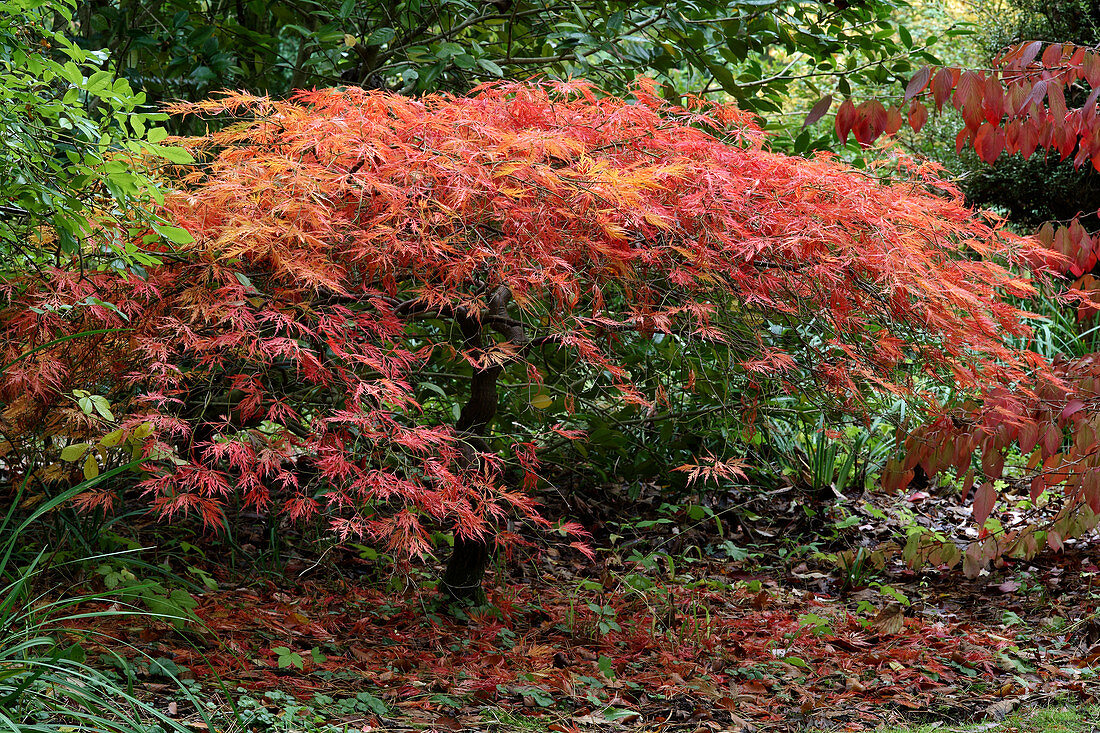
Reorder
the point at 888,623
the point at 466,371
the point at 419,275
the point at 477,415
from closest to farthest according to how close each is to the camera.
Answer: the point at 419,275
the point at 477,415
the point at 888,623
the point at 466,371

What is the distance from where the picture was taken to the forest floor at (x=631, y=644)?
2.79 metres

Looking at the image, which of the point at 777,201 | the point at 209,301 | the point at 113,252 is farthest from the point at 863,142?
the point at 113,252

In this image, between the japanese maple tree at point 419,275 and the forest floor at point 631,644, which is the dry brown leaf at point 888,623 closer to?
the forest floor at point 631,644

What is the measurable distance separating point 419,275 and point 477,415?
0.82 meters

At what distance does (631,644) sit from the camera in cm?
352

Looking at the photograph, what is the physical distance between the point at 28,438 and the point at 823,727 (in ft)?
8.92

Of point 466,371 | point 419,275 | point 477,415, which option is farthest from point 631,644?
point 419,275

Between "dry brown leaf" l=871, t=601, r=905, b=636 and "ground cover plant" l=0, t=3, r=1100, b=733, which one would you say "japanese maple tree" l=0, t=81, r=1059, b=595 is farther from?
"dry brown leaf" l=871, t=601, r=905, b=636

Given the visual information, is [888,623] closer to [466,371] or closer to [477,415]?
[477,415]

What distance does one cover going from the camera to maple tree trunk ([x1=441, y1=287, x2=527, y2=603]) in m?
3.16

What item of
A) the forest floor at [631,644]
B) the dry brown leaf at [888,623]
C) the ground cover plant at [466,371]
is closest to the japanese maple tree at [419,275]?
the ground cover plant at [466,371]

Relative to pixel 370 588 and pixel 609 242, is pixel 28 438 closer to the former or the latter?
pixel 370 588

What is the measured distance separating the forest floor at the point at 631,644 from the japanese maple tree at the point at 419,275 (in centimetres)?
52

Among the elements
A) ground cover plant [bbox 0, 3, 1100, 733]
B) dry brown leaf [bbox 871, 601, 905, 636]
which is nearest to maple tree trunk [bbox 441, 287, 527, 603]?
ground cover plant [bbox 0, 3, 1100, 733]
